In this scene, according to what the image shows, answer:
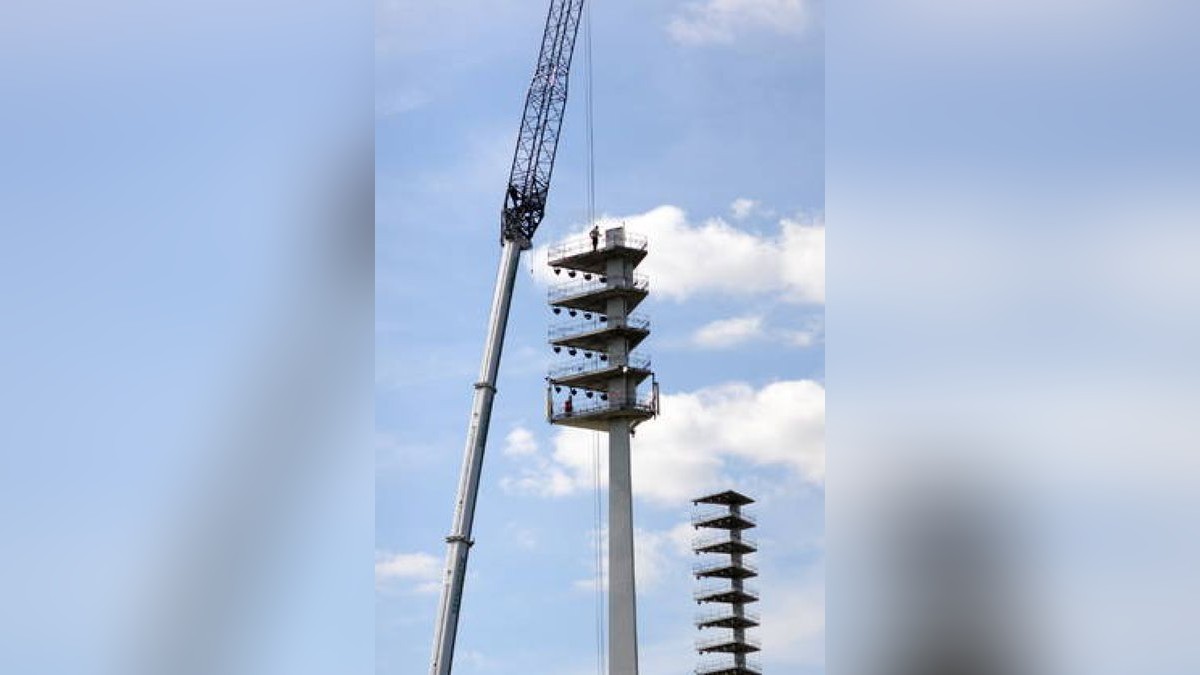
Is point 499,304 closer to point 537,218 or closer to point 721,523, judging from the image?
point 537,218

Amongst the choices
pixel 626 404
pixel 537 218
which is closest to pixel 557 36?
pixel 537 218

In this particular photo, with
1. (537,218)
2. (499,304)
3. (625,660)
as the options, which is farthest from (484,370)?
(625,660)

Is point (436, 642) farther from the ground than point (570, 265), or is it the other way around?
point (570, 265)

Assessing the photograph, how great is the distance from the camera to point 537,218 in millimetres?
95688

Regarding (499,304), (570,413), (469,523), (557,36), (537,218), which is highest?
(557,36)

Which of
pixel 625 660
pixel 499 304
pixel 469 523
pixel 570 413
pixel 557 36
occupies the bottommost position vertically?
pixel 625 660

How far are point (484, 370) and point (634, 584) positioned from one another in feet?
52.2

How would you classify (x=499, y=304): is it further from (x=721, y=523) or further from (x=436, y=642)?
(x=721, y=523)

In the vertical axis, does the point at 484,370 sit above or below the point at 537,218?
below

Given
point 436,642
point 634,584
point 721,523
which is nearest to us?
point 436,642

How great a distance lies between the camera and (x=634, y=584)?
298 feet

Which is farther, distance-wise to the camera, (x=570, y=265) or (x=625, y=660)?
(x=570, y=265)

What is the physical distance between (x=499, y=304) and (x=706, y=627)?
4627 cm

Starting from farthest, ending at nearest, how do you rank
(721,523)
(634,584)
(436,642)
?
(721,523), (634,584), (436,642)
